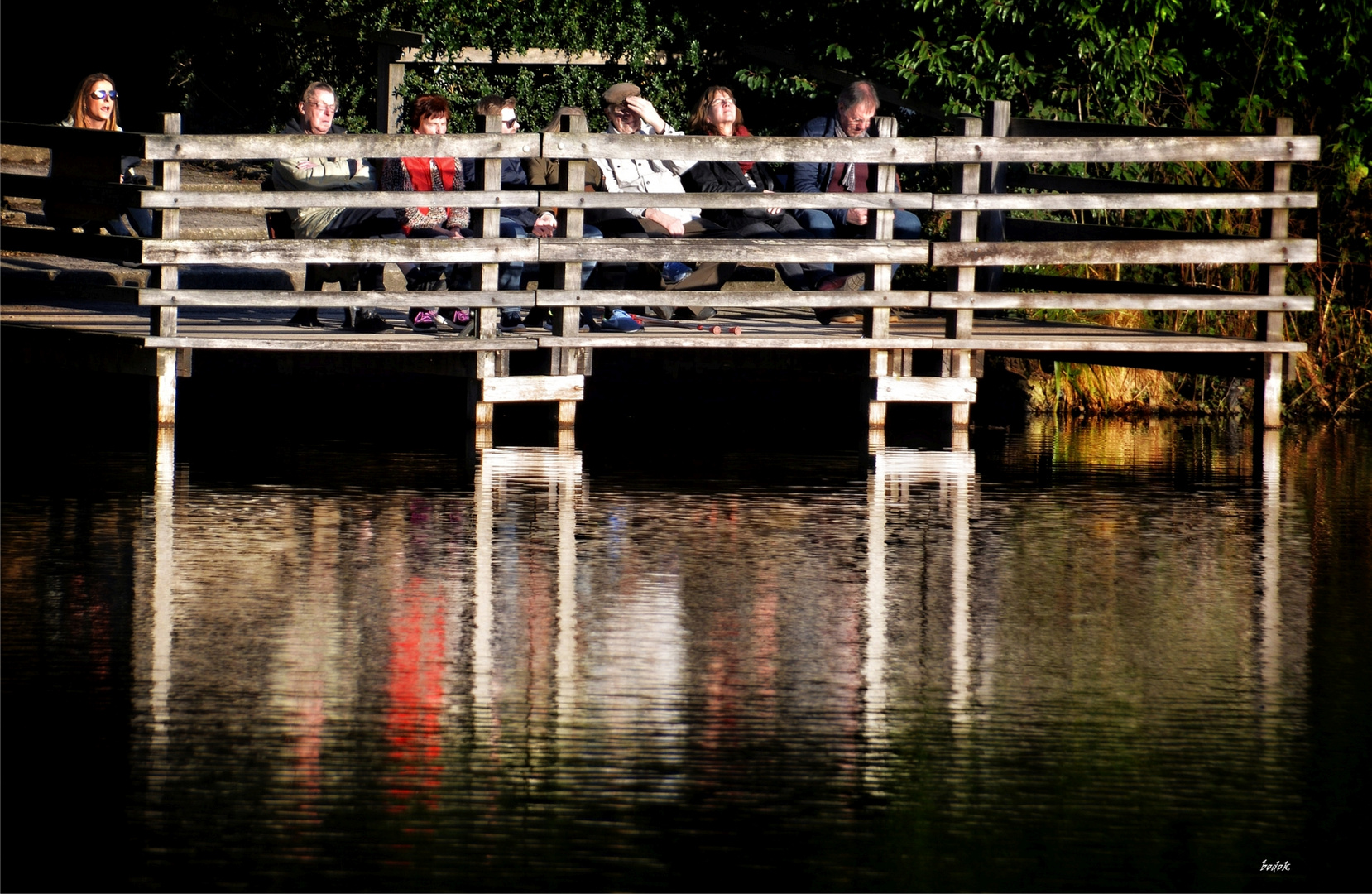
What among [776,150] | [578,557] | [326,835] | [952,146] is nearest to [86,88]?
[776,150]

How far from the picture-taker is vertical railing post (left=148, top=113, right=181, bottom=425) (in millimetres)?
11195

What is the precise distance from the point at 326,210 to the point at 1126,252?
4.87 m

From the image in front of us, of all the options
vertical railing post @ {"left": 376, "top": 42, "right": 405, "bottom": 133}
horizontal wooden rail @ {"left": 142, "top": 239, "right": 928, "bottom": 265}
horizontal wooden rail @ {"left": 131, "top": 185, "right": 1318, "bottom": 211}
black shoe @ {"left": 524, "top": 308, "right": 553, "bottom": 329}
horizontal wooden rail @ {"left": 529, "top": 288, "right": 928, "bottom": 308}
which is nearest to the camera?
horizontal wooden rail @ {"left": 142, "top": 239, "right": 928, "bottom": 265}

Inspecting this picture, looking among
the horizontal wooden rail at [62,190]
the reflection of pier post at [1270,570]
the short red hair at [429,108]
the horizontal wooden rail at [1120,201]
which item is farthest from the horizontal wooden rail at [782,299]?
the horizontal wooden rail at [62,190]

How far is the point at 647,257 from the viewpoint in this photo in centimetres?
1212

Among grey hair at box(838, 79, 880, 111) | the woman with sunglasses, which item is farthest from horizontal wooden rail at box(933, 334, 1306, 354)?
the woman with sunglasses

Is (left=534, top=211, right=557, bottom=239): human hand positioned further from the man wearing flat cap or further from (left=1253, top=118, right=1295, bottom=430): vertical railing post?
(left=1253, top=118, right=1295, bottom=430): vertical railing post

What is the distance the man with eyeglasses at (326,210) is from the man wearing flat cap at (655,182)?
5.23ft

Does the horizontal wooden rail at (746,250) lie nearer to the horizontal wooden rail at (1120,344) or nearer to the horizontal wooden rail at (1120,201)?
the horizontal wooden rail at (1120,201)

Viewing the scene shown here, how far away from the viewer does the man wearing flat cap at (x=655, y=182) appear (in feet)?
43.5

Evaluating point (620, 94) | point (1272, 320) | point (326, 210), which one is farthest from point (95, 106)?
point (1272, 320)

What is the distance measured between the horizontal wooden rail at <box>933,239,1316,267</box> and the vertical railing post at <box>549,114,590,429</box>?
215 centimetres

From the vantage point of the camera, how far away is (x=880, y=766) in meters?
5.51

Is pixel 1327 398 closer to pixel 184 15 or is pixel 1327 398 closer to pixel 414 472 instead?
pixel 414 472
